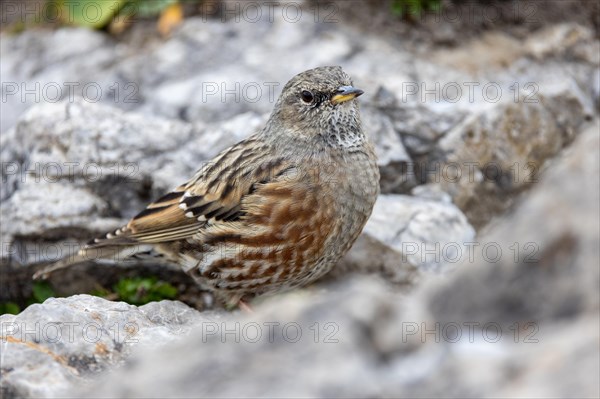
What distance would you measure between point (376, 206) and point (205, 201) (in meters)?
1.35

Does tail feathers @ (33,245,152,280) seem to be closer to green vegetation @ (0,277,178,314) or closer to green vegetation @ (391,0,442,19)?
green vegetation @ (0,277,178,314)

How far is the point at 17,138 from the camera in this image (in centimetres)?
684

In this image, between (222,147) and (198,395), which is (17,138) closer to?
(222,147)

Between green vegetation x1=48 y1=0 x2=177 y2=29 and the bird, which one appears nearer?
the bird

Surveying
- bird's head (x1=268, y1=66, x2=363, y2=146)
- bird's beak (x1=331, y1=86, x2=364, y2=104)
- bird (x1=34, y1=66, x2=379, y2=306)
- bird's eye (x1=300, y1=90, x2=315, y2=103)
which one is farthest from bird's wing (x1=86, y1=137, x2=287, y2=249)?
bird's beak (x1=331, y1=86, x2=364, y2=104)

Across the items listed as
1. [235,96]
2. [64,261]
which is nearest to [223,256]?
[64,261]

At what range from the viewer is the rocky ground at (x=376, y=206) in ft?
8.86

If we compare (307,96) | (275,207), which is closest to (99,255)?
(275,207)

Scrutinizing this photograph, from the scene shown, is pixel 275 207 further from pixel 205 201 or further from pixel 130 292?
pixel 130 292

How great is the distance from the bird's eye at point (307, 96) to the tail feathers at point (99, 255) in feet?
4.68

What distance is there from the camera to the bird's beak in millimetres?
5504

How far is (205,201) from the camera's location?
580 centimetres

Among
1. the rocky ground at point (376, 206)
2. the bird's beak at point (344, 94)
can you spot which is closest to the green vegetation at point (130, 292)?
the rocky ground at point (376, 206)

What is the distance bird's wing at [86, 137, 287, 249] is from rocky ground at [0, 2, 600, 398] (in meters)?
0.53
